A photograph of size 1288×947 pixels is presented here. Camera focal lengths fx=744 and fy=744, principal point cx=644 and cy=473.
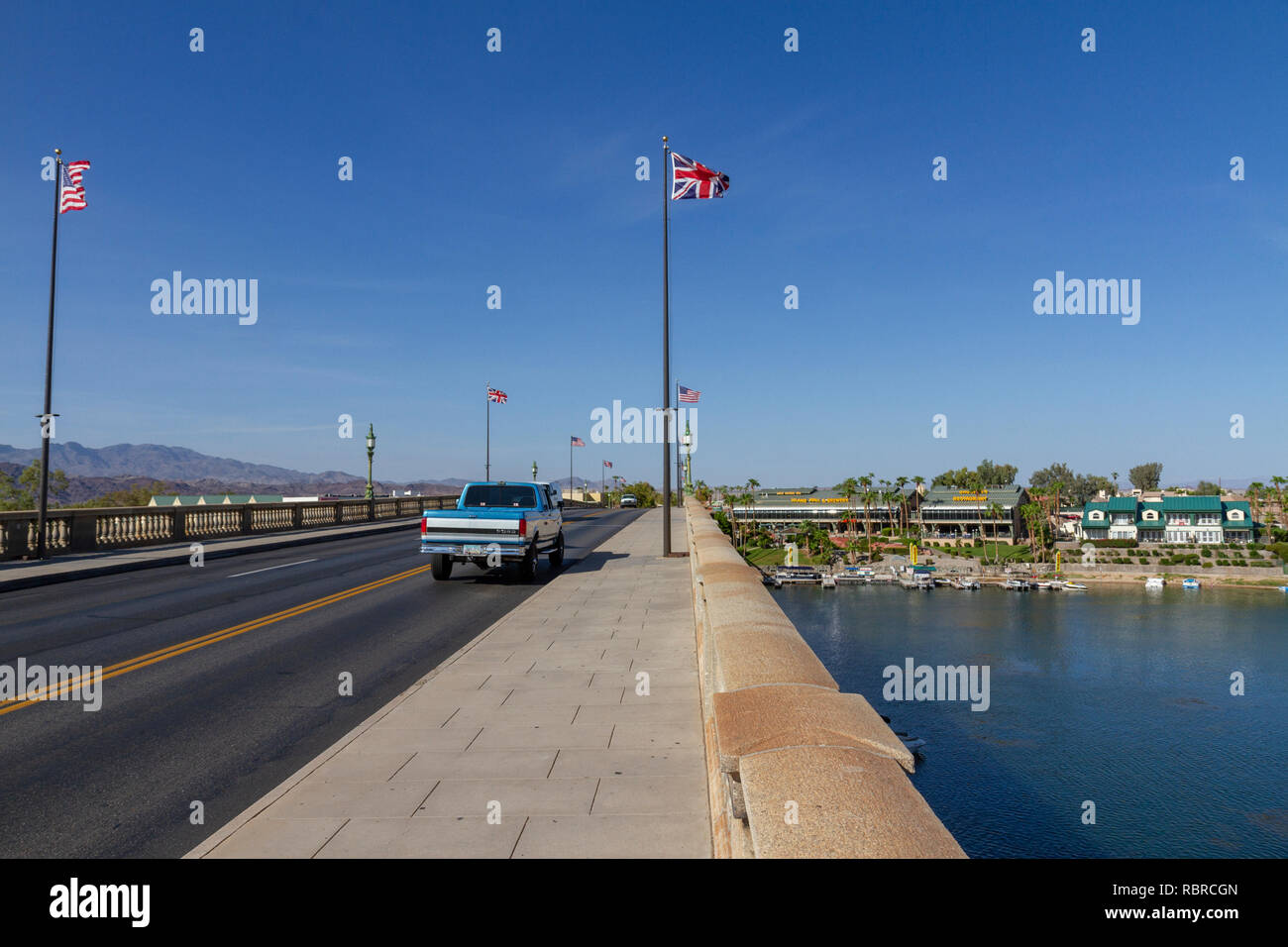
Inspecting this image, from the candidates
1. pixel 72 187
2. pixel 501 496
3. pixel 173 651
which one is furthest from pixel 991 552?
pixel 173 651

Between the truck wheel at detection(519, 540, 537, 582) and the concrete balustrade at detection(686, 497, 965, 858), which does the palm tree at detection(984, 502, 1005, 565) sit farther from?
→ the concrete balustrade at detection(686, 497, 965, 858)

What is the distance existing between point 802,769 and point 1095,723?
172ft

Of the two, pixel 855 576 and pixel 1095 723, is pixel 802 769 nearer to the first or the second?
pixel 1095 723

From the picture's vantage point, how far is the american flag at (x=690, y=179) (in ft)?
67.9

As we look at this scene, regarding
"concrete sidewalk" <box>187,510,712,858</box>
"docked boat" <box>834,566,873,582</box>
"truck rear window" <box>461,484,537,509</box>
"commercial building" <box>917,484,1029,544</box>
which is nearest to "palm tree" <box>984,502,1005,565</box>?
"commercial building" <box>917,484,1029,544</box>

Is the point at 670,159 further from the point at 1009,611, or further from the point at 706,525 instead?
the point at 1009,611

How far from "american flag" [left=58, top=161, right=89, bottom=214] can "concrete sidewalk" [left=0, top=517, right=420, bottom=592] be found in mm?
10123

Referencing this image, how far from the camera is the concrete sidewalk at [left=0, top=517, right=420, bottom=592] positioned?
56.7ft

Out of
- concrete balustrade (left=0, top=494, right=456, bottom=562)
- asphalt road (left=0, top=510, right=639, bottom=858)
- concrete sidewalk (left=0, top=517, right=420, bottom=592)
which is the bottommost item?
asphalt road (left=0, top=510, right=639, bottom=858)

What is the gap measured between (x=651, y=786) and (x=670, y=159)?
1928cm

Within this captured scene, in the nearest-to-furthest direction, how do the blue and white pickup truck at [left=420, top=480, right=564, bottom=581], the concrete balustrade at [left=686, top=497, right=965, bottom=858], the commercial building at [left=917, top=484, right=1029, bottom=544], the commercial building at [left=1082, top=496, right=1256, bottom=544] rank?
the concrete balustrade at [left=686, top=497, right=965, bottom=858] < the blue and white pickup truck at [left=420, top=480, right=564, bottom=581] < the commercial building at [left=1082, top=496, right=1256, bottom=544] < the commercial building at [left=917, top=484, right=1029, bottom=544]
